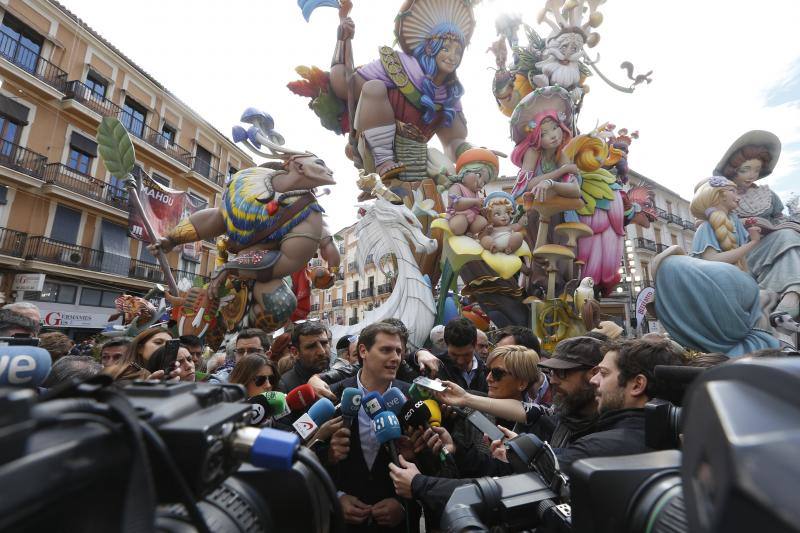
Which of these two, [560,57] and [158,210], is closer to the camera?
[158,210]

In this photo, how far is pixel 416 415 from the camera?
1710mm

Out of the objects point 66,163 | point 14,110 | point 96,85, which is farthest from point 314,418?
point 96,85

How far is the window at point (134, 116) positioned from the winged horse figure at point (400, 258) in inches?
640

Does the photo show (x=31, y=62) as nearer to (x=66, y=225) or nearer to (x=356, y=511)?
(x=66, y=225)

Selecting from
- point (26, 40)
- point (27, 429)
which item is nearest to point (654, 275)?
point (27, 429)

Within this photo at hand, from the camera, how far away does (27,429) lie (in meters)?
0.39

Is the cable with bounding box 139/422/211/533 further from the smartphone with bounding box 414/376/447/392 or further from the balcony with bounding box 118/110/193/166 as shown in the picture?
the balcony with bounding box 118/110/193/166

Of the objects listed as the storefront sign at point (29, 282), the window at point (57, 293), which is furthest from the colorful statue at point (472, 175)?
the window at point (57, 293)

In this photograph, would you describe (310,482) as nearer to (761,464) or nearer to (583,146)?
(761,464)

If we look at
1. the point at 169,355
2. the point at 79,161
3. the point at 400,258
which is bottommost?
the point at 169,355

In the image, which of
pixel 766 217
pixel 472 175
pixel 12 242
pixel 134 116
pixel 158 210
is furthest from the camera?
pixel 134 116

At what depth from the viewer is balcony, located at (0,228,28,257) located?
43.8ft

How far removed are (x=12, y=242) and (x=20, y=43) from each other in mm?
6631

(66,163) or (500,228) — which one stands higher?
(66,163)
